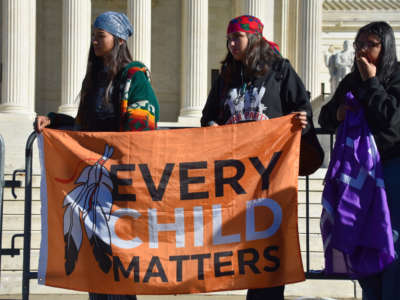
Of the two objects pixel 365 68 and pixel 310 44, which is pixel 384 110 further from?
pixel 310 44

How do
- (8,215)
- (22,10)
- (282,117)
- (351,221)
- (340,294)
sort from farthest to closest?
(22,10)
(8,215)
(340,294)
(282,117)
(351,221)

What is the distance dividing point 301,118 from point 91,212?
79.2 inches

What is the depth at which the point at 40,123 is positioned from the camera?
18.3 ft

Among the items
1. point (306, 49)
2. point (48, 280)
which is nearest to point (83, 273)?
point (48, 280)

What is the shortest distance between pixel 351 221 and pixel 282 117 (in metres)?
1.10

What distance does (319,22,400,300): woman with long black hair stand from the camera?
15.2 feet

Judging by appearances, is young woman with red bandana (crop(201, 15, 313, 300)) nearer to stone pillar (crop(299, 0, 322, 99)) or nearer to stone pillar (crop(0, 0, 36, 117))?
stone pillar (crop(0, 0, 36, 117))

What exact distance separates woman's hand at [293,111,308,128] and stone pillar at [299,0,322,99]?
75.2ft

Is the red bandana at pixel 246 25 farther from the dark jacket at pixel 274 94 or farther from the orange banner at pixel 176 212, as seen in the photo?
the orange banner at pixel 176 212

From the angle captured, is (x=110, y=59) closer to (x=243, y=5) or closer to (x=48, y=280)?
(x=48, y=280)

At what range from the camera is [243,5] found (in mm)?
26484

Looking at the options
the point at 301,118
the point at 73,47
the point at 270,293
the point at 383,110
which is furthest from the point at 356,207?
the point at 73,47

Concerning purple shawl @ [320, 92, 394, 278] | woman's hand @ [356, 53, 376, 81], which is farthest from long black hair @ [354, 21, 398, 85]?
purple shawl @ [320, 92, 394, 278]

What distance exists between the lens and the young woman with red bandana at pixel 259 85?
520 centimetres
